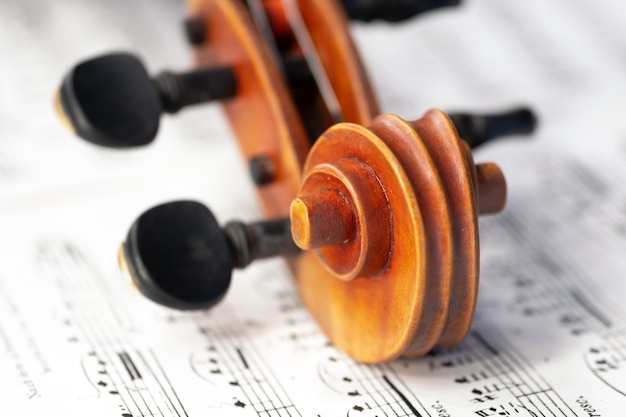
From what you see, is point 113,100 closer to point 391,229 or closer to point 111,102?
point 111,102

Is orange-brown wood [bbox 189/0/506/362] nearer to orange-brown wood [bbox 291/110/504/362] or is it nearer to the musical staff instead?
orange-brown wood [bbox 291/110/504/362]

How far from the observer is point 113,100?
1209mm

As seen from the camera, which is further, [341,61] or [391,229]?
[341,61]

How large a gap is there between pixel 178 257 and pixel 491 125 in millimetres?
441

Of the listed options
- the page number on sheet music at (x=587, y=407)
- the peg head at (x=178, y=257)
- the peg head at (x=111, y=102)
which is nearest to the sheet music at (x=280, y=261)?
the page number on sheet music at (x=587, y=407)

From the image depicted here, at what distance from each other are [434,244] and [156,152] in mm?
796

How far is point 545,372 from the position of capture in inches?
44.4

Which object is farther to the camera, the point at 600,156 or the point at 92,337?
the point at 600,156

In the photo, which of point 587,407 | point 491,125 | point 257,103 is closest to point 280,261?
point 257,103

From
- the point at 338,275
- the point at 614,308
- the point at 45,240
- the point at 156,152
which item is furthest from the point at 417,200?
the point at 156,152

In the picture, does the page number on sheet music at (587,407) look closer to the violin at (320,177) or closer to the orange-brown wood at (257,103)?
the violin at (320,177)

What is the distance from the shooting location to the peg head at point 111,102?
1189 mm

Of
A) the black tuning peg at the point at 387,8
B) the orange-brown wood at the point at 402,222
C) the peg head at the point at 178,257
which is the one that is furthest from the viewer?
the black tuning peg at the point at 387,8

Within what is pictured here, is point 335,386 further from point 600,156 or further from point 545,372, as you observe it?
point 600,156
